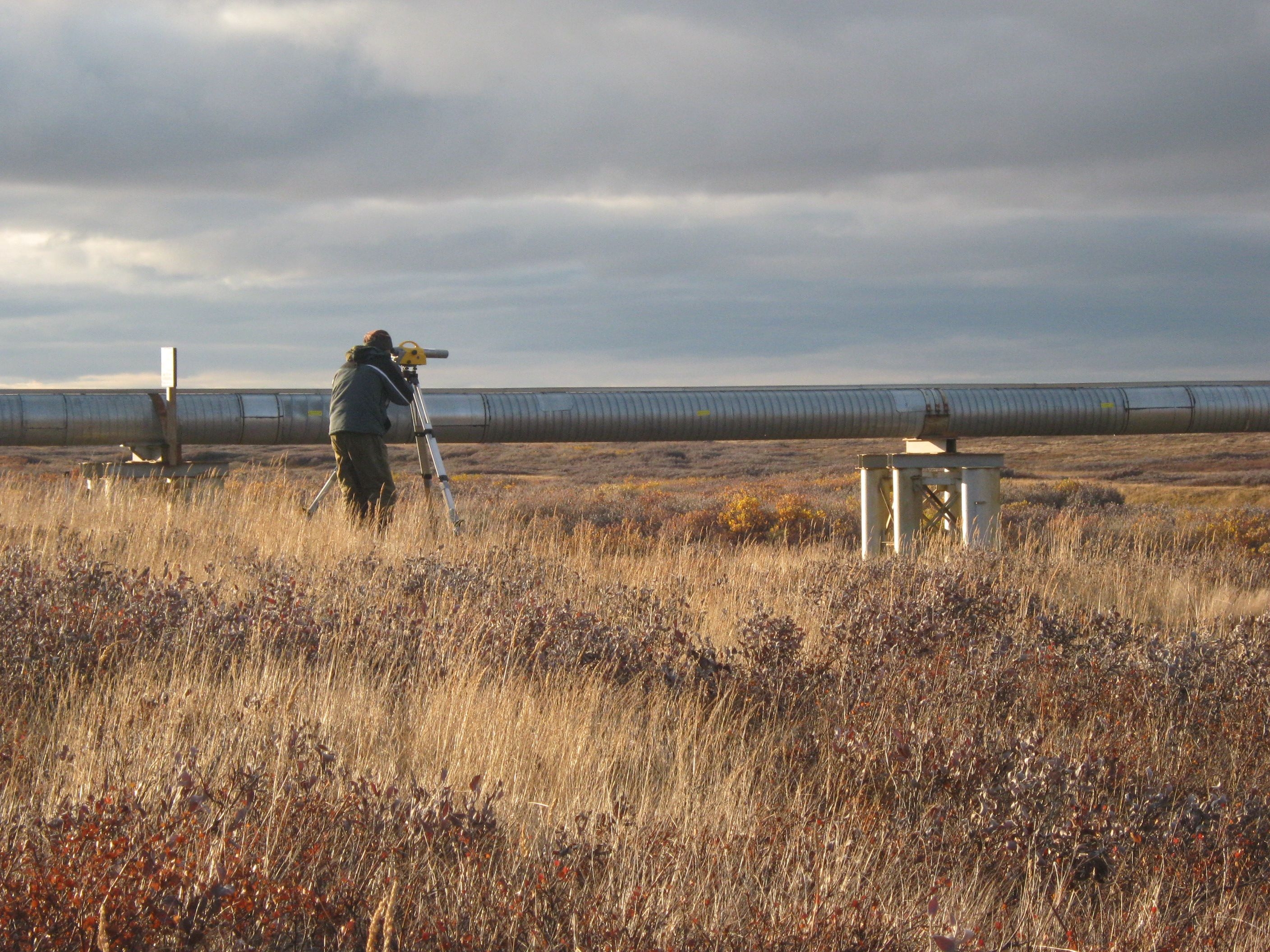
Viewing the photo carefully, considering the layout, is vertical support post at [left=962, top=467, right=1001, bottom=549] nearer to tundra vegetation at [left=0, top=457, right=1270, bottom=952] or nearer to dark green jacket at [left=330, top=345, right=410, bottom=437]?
tundra vegetation at [left=0, top=457, right=1270, bottom=952]

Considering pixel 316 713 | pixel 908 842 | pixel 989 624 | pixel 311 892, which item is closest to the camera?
pixel 311 892

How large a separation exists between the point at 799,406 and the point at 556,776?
8884 millimetres

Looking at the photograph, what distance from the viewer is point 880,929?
2729 millimetres

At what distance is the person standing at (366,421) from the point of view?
930 centimetres

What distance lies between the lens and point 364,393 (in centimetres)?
931

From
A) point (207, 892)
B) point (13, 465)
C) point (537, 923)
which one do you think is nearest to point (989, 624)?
point (537, 923)

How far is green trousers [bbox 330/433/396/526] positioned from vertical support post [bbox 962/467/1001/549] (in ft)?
19.5

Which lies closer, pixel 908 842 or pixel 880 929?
pixel 880 929

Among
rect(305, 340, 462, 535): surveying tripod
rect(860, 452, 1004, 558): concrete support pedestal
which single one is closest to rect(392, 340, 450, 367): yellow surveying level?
rect(305, 340, 462, 535): surveying tripod

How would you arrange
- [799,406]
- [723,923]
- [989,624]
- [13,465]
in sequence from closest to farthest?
1. [723,923]
2. [989,624]
3. [799,406]
4. [13,465]

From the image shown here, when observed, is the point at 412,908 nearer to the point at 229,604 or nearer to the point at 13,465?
the point at 229,604

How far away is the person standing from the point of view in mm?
9297

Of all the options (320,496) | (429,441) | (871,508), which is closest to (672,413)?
(871,508)

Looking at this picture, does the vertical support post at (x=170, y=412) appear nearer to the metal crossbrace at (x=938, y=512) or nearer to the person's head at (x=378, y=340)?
the person's head at (x=378, y=340)
